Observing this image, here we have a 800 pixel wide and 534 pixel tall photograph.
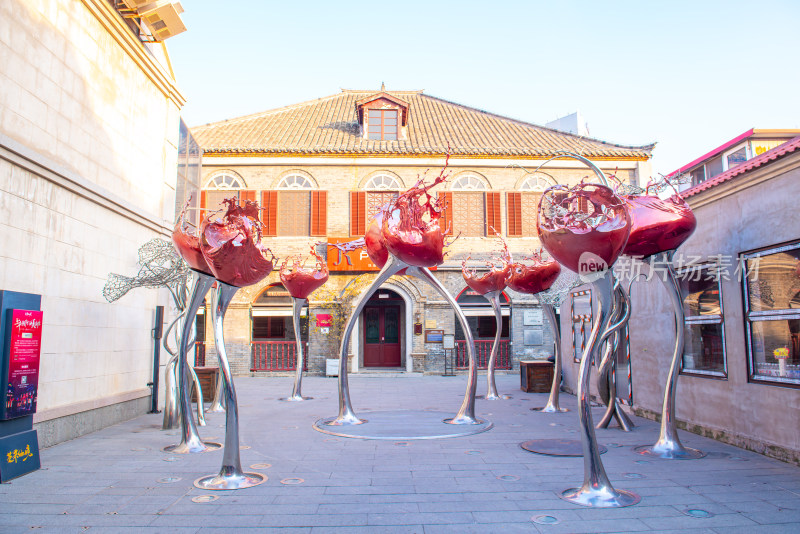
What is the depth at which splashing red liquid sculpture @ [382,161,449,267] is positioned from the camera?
7734 millimetres

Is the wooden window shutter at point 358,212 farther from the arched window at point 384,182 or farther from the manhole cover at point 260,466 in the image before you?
the manhole cover at point 260,466

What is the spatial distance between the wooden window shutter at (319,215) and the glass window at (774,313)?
574 inches

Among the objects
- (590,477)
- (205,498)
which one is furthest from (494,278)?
(205,498)

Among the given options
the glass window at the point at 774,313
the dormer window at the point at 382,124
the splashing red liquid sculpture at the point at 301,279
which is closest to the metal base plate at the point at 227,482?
the glass window at the point at 774,313

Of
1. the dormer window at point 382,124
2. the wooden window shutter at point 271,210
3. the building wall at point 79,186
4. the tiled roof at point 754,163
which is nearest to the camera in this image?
the tiled roof at point 754,163

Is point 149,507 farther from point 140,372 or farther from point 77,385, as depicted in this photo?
point 140,372

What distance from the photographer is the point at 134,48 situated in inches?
380

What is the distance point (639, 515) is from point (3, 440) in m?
6.03

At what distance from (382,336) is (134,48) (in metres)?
13.4

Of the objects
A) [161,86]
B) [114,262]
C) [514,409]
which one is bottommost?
[514,409]

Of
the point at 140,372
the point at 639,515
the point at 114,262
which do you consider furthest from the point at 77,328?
the point at 639,515

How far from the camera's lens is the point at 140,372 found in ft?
32.4

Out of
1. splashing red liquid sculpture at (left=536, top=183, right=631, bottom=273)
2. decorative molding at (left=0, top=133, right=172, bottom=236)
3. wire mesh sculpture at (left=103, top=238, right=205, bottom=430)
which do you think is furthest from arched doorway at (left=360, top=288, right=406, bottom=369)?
splashing red liquid sculpture at (left=536, top=183, right=631, bottom=273)

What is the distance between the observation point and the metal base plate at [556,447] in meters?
6.75
